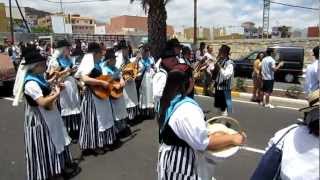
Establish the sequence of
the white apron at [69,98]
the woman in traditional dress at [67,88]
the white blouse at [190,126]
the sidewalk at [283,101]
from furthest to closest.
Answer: the sidewalk at [283,101], the white apron at [69,98], the woman in traditional dress at [67,88], the white blouse at [190,126]

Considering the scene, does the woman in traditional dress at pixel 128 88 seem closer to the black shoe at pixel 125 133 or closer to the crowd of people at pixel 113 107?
the crowd of people at pixel 113 107

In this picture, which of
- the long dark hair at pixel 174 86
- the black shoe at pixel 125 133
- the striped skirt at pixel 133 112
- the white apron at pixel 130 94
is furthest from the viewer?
the striped skirt at pixel 133 112

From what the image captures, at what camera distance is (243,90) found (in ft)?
47.2

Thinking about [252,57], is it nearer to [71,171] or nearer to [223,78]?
[223,78]

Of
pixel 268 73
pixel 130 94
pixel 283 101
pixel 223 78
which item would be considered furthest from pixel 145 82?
pixel 283 101

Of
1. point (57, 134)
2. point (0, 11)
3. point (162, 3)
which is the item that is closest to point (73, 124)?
point (57, 134)

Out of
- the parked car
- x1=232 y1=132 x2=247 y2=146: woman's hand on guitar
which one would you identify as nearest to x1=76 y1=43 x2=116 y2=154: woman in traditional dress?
x1=232 y1=132 x2=247 y2=146: woman's hand on guitar

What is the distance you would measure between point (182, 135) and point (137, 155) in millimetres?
4088

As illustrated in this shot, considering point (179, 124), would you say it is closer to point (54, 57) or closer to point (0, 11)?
point (54, 57)

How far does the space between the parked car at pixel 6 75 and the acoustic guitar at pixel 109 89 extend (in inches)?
316

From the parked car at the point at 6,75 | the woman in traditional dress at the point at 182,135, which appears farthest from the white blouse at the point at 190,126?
the parked car at the point at 6,75

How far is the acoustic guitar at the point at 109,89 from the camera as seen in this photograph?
7.06 meters

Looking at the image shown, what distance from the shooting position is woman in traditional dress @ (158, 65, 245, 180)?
3.23 metres

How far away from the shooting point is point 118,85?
769cm
